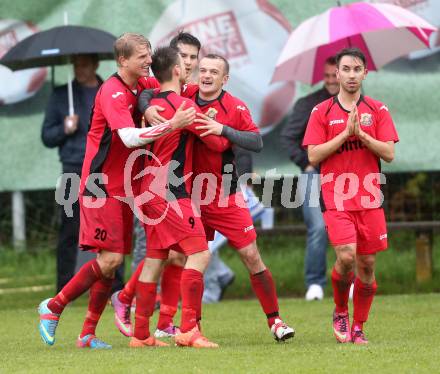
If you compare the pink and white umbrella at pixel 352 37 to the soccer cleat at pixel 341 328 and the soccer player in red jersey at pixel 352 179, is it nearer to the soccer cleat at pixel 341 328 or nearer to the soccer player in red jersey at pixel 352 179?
the soccer player in red jersey at pixel 352 179

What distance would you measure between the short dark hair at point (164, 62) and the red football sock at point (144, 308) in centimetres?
125

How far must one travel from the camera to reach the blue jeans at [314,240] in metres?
10.9

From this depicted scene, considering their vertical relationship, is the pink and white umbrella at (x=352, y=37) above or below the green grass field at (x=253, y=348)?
above

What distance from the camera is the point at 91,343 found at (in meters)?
7.43

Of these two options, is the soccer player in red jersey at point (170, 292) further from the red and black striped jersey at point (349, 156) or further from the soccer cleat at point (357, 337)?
the soccer cleat at point (357, 337)

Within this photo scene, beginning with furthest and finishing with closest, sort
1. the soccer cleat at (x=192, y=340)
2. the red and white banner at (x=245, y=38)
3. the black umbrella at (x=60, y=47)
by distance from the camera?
the red and white banner at (x=245, y=38)
the black umbrella at (x=60, y=47)
the soccer cleat at (x=192, y=340)

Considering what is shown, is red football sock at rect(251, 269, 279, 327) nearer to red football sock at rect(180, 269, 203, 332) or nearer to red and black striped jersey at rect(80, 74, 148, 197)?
red football sock at rect(180, 269, 203, 332)

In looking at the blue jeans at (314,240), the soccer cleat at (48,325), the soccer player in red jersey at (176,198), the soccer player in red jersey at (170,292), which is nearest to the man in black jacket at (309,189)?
the blue jeans at (314,240)

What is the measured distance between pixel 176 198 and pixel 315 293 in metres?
4.05

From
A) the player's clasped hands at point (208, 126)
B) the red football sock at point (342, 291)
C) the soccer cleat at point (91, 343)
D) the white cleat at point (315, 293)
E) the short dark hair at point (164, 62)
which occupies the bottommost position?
the white cleat at point (315, 293)

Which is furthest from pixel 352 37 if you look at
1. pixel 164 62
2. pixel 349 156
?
pixel 164 62

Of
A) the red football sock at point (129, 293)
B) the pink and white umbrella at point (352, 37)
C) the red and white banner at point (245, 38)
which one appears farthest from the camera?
the red and white banner at point (245, 38)

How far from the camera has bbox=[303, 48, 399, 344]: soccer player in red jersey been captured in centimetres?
729

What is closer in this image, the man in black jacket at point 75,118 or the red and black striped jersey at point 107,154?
the red and black striped jersey at point 107,154
